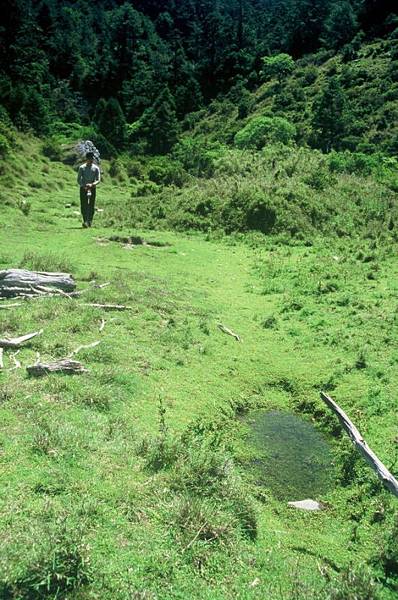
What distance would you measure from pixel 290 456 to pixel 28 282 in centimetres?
582

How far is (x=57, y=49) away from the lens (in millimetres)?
71375

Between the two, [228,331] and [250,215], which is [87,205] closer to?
[250,215]

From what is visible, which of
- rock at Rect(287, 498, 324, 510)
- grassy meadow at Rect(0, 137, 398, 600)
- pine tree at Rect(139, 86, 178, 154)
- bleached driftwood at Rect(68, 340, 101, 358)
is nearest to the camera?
grassy meadow at Rect(0, 137, 398, 600)

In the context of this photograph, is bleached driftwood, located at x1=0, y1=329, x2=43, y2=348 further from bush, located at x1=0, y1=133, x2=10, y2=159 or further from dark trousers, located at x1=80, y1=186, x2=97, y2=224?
bush, located at x1=0, y1=133, x2=10, y2=159

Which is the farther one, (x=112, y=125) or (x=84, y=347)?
(x=112, y=125)

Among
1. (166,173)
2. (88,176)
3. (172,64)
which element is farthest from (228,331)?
(172,64)

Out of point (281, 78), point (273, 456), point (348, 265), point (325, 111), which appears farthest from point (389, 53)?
point (273, 456)

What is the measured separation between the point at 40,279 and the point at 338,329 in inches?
217

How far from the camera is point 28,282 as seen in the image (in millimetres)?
10000

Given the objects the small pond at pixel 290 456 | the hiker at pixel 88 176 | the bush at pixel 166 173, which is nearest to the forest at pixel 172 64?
the bush at pixel 166 173

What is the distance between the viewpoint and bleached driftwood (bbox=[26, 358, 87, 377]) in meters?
6.84

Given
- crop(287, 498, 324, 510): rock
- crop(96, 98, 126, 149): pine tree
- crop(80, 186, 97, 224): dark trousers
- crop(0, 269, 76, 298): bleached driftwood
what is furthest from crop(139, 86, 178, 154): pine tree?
crop(287, 498, 324, 510): rock

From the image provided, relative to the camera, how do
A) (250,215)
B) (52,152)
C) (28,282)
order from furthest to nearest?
(52,152), (250,215), (28,282)

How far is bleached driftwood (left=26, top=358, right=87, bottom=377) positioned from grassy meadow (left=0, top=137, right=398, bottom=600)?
0.38 ft
